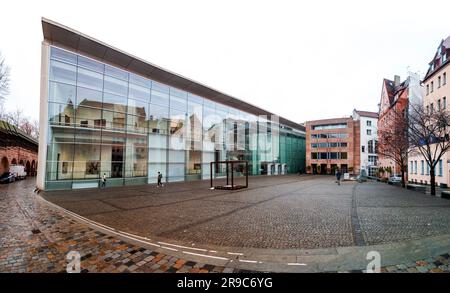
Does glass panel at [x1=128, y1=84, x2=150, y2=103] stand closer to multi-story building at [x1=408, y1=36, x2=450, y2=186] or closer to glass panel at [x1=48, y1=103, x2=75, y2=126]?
glass panel at [x1=48, y1=103, x2=75, y2=126]

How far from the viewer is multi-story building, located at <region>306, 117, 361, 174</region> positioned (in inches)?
2283

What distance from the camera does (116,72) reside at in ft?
73.3

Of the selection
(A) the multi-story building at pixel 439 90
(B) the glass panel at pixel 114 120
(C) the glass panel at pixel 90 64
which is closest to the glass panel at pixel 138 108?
(B) the glass panel at pixel 114 120

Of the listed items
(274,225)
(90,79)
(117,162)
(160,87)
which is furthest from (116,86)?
(274,225)

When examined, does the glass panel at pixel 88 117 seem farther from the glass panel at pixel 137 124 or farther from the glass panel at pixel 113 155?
the glass panel at pixel 137 124

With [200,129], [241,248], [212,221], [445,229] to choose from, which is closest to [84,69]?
[200,129]

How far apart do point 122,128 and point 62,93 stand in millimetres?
5914

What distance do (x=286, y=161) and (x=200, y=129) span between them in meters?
31.8

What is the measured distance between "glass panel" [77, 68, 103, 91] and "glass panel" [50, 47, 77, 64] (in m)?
1.02

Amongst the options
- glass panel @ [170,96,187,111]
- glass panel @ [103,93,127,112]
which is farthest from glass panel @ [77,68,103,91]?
glass panel @ [170,96,187,111]

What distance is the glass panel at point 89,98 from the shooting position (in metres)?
19.8

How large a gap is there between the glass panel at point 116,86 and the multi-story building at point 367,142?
58.3 m

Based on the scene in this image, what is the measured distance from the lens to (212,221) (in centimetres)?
777

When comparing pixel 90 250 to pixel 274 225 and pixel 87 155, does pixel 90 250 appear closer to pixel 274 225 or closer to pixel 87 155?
pixel 274 225
